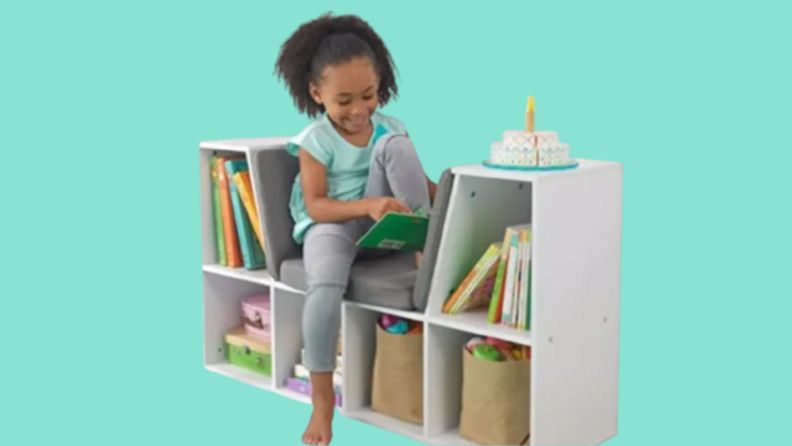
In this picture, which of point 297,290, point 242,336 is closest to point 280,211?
point 297,290

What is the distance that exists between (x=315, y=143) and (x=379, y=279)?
0.60 m

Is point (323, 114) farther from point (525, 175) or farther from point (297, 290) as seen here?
point (525, 175)

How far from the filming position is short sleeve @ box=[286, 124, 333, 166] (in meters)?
5.05

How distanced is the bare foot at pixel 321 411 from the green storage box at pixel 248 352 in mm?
698

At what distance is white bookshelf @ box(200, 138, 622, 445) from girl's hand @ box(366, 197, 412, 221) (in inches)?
12.1

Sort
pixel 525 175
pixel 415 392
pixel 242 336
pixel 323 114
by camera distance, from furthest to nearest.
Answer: pixel 242 336 < pixel 323 114 < pixel 415 392 < pixel 525 175

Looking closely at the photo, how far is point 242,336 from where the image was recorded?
5.71 m

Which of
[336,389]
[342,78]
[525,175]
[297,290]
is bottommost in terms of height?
[336,389]

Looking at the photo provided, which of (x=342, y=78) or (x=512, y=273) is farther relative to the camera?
(x=342, y=78)

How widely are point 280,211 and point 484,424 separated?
126 cm

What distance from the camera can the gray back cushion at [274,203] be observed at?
17.2 ft

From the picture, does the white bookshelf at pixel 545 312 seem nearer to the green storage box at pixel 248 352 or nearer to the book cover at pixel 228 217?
the green storage box at pixel 248 352

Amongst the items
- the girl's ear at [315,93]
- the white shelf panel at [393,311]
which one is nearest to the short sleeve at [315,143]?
the girl's ear at [315,93]

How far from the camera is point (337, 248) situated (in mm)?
4957
